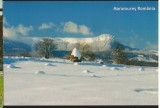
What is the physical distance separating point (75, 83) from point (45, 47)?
2.29 ft

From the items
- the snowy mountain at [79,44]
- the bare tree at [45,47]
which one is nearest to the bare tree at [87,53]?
the snowy mountain at [79,44]

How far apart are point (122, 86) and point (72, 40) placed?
1004 millimetres

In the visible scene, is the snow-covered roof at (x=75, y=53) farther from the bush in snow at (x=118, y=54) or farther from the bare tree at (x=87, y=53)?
the bush in snow at (x=118, y=54)

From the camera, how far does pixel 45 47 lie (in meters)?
5.88

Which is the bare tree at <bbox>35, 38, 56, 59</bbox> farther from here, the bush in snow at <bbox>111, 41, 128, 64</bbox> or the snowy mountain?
the bush in snow at <bbox>111, 41, 128, 64</bbox>

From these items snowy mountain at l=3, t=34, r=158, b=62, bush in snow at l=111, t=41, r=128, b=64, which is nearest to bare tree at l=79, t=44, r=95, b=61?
snowy mountain at l=3, t=34, r=158, b=62

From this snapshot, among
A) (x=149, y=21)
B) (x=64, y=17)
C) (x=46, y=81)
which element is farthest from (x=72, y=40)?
(x=149, y=21)

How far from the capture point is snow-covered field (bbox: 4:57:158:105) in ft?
18.7

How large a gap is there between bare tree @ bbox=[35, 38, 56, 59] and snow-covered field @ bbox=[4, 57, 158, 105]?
11 cm

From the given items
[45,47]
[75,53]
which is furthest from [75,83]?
[45,47]

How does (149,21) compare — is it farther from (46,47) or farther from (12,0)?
(12,0)

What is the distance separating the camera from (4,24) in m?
5.79

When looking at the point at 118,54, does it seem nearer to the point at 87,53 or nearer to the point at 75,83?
the point at 87,53

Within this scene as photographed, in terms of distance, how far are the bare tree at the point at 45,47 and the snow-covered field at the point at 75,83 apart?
0.35 ft
